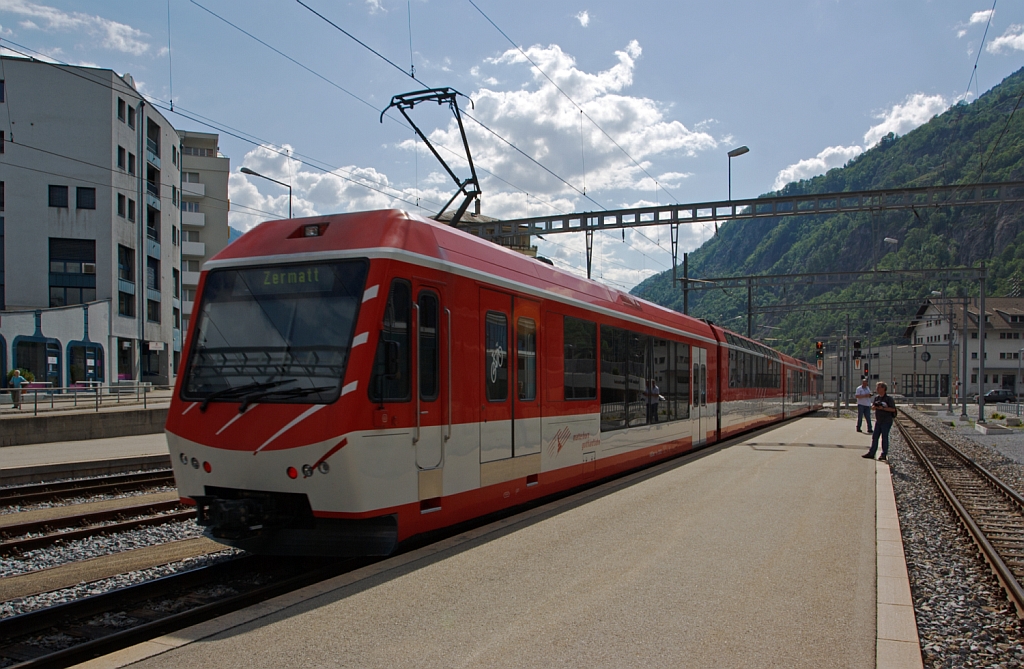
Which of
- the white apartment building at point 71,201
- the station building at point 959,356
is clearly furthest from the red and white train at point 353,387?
the station building at point 959,356

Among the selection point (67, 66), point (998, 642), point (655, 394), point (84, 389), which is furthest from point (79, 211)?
point (998, 642)

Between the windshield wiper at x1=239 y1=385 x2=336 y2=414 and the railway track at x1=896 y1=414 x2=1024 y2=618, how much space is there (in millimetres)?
5755

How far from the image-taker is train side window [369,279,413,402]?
279 inches

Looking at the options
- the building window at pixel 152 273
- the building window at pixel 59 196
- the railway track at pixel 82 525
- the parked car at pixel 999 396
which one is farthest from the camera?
the parked car at pixel 999 396

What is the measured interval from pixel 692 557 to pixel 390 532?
2.66 m

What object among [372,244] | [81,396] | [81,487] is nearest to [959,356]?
[81,396]

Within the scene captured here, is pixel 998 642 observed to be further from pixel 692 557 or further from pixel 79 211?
pixel 79 211

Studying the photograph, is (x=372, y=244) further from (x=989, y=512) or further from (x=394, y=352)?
(x=989, y=512)

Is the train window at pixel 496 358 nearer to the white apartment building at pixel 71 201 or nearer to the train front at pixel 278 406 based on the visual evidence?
the train front at pixel 278 406

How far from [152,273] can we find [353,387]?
48.8m

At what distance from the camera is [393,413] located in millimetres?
7207

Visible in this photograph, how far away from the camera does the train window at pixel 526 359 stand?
955 cm

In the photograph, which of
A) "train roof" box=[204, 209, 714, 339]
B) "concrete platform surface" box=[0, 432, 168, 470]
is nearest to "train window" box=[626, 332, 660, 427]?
"train roof" box=[204, 209, 714, 339]

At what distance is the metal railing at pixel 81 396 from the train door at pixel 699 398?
16741 millimetres
